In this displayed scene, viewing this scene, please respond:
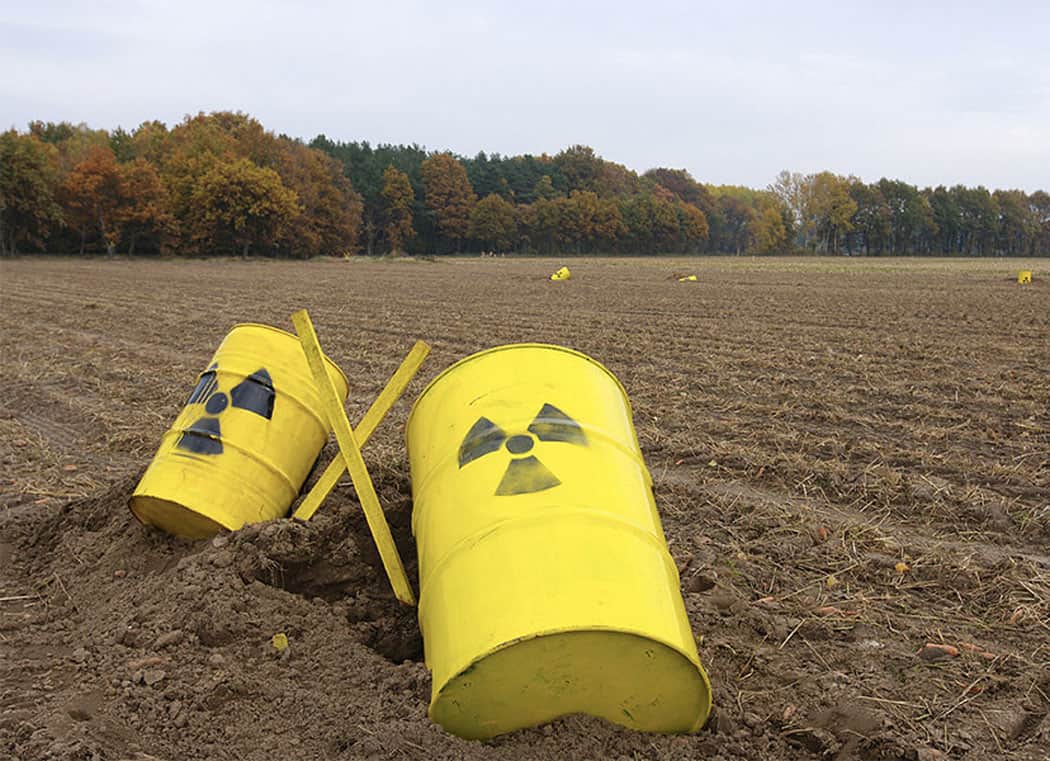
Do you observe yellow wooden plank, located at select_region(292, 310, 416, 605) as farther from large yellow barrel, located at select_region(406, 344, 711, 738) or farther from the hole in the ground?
large yellow barrel, located at select_region(406, 344, 711, 738)

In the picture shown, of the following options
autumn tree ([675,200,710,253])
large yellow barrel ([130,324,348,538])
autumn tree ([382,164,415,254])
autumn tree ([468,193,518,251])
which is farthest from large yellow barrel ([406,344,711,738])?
autumn tree ([675,200,710,253])

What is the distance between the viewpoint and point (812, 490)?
549 centimetres

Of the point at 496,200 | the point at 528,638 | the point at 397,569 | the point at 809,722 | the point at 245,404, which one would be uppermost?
the point at 496,200

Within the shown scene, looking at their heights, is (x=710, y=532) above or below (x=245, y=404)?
below

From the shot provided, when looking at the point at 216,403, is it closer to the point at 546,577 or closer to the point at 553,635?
the point at 546,577

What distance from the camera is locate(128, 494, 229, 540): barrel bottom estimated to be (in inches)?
153

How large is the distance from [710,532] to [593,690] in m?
2.47

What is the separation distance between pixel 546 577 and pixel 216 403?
236 centimetres

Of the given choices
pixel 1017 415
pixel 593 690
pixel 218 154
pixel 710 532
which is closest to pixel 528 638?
pixel 593 690

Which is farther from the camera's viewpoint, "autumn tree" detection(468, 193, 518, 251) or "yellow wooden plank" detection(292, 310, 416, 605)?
"autumn tree" detection(468, 193, 518, 251)

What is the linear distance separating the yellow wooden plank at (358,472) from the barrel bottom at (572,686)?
95 centimetres

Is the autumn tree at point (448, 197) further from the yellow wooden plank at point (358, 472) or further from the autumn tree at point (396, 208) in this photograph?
the yellow wooden plank at point (358, 472)

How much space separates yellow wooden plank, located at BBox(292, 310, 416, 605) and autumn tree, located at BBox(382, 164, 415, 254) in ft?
271

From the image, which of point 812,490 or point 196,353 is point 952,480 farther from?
point 196,353
